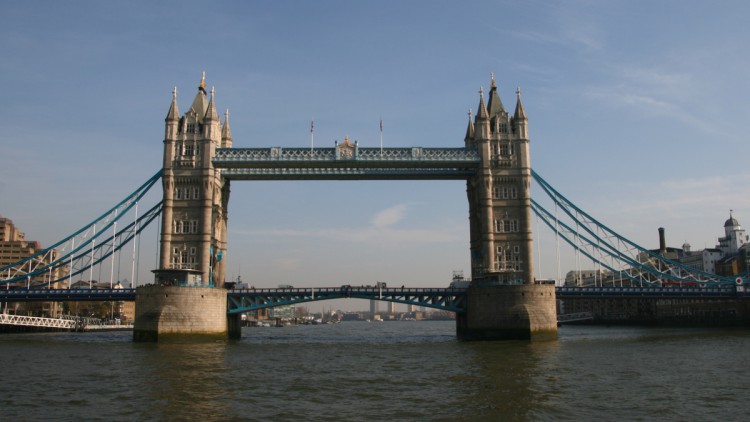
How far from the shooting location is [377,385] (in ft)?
113

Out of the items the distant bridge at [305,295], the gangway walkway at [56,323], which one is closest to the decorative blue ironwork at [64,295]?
the distant bridge at [305,295]

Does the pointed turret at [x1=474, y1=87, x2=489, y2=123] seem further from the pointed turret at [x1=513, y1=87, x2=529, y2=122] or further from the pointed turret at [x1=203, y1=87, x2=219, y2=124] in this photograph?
the pointed turret at [x1=203, y1=87, x2=219, y2=124]

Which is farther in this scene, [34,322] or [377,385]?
[34,322]

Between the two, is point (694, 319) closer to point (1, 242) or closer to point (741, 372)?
point (741, 372)

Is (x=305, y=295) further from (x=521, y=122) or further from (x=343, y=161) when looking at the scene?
(x=521, y=122)

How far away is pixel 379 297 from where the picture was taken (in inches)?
2987

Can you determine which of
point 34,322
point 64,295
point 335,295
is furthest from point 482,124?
point 34,322

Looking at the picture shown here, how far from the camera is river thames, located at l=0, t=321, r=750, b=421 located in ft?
87.0

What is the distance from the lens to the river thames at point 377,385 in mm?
26519

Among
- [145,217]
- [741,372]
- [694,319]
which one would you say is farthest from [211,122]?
[694,319]

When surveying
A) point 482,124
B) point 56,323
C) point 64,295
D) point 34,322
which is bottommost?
point 56,323

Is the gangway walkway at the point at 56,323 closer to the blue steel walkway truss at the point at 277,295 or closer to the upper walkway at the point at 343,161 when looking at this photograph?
the blue steel walkway truss at the point at 277,295

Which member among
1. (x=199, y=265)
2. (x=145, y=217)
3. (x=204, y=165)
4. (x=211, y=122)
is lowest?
(x=199, y=265)

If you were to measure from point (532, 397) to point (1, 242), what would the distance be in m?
191
